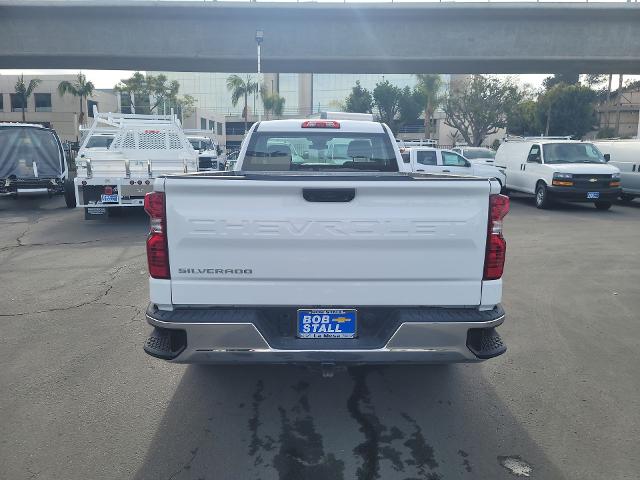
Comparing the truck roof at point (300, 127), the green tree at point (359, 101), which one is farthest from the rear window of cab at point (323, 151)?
the green tree at point (359, 101)

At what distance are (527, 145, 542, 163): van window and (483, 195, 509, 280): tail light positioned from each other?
1410 cm

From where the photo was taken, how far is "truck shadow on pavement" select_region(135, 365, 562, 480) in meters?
3.07

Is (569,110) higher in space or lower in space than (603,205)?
higher

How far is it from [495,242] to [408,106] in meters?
67.9

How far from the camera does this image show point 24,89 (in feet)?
184

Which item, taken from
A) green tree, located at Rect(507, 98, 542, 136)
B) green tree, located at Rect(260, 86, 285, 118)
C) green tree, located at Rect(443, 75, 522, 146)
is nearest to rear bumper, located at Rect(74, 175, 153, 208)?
green tree, located at Rect(507, 98, 542, 136)

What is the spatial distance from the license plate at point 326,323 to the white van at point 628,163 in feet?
50.7

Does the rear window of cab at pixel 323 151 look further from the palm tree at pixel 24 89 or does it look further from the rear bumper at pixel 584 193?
the palm tree at pixel 24 89

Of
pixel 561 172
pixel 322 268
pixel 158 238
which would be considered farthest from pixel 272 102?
pixel 322 268

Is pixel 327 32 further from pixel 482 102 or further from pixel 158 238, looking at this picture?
pixel 482 102

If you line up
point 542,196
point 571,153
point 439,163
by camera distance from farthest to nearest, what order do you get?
point 439,163 < point 571,153 < point 542,196

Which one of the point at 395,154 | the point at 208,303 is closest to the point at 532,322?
the point at 395,154

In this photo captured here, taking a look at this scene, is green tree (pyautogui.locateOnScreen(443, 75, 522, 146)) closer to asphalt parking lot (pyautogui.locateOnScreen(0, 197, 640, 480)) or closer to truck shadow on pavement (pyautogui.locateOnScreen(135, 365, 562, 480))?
asphalt parking lot (pyautogui.locateOnScreen(0, 197, 640, 480))

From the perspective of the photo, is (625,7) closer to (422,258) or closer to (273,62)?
(273,62)
